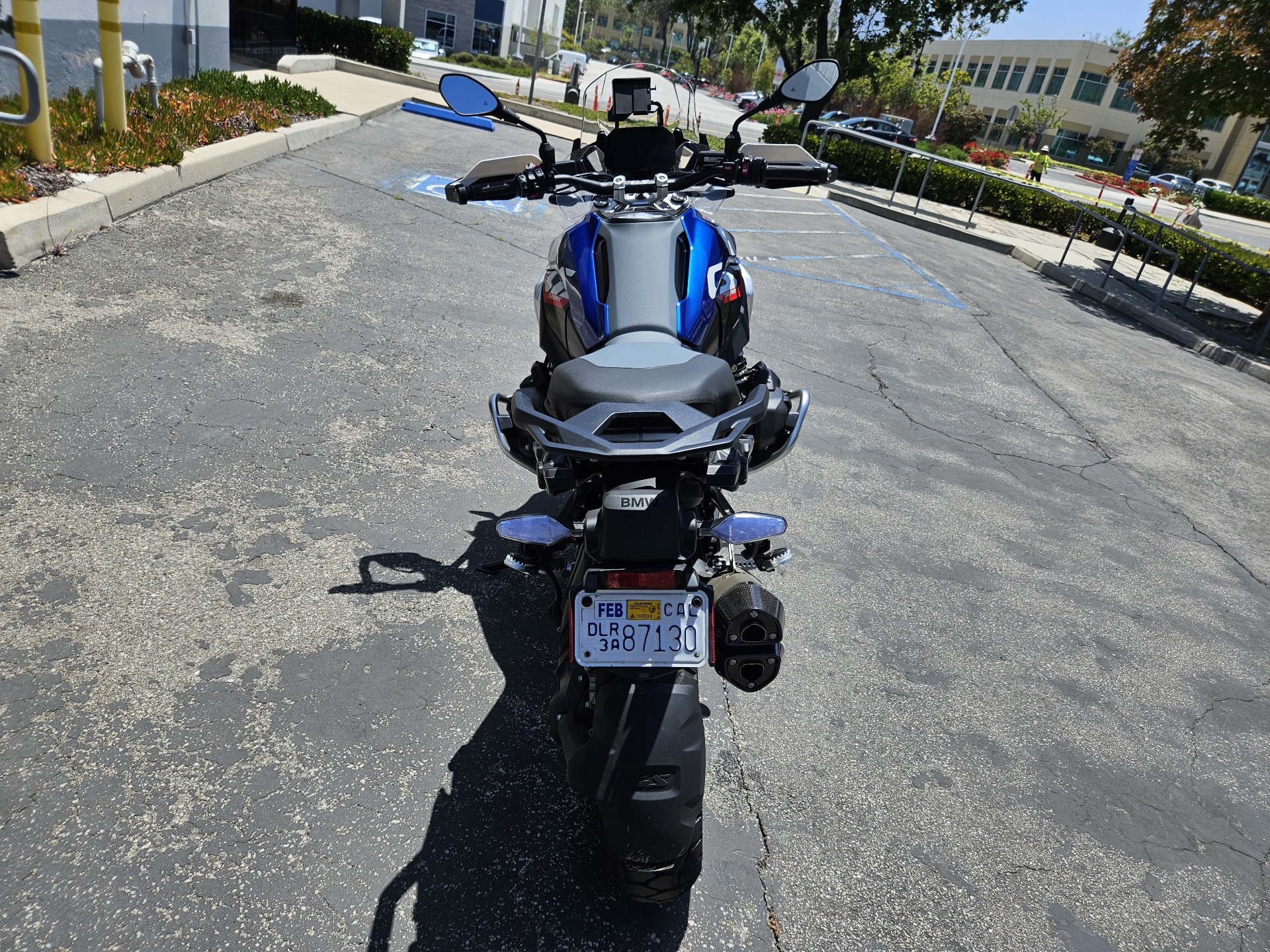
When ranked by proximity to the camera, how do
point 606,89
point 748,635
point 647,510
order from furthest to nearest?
point 606,89
point 748,635
point 647,510

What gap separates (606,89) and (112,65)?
594cm

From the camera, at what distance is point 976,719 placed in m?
3.45

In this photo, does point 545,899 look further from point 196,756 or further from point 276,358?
point 276,358

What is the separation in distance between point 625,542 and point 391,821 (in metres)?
1.26

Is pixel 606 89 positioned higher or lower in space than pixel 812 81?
lower

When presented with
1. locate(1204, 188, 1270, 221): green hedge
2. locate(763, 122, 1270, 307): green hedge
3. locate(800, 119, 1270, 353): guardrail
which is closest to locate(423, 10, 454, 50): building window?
locate(763, 122, 1270, 307): green hedge

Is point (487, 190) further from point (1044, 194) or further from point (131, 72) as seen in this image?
point (1044, 194)

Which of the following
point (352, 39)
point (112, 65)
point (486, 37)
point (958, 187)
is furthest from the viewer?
point (486, 37)

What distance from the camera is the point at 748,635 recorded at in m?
2.32

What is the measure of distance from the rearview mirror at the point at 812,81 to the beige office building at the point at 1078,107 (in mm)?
65231

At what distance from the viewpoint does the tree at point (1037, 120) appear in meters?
65.4

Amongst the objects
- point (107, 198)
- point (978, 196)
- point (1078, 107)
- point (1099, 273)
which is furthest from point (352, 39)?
point (1078, 107)

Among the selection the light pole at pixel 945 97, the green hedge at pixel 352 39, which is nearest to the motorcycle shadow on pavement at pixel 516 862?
the green hedge at pixel 352 39

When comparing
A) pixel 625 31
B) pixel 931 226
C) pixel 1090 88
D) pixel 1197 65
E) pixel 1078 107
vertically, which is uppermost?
pixel 1090 88
